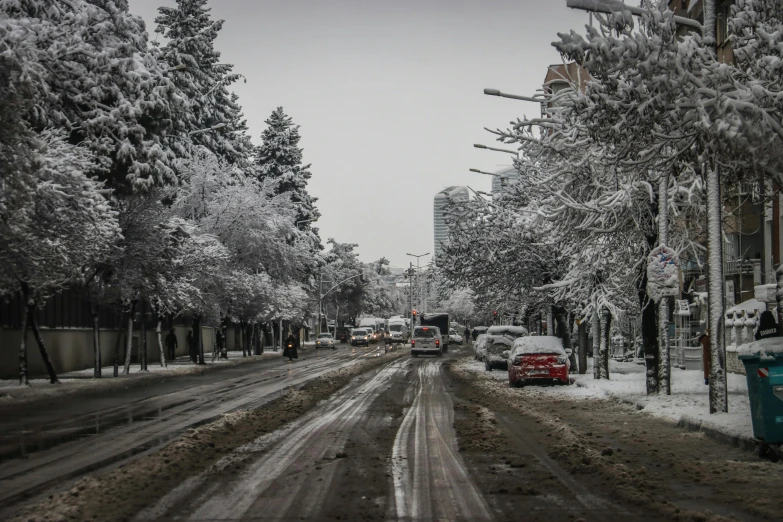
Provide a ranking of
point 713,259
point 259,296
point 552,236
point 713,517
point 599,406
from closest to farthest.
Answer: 1. point 713,517
2. point 713,259
3. point 599,406
4. point 552,236
5. point 259,296

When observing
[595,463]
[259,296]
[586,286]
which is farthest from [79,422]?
[259,296]

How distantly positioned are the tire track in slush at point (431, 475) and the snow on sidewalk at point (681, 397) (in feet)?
13.6

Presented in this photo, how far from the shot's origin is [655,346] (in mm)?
22234

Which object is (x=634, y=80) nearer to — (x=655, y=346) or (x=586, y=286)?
(x=655, y=346)

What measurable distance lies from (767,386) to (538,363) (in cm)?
1739

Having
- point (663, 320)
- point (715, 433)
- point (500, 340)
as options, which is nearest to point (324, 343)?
point (500, 340)

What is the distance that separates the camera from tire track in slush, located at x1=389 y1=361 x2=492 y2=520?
336 inches

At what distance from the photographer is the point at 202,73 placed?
203ft

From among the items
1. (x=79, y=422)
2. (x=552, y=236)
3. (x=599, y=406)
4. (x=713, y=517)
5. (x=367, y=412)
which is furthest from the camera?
(x=552, y=236)

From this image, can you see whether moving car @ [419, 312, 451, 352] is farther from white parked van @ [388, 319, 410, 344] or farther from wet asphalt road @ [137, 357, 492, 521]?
wet asphalt road @ [137, 357, 492, 521]

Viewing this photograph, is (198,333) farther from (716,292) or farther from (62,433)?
(716,292)

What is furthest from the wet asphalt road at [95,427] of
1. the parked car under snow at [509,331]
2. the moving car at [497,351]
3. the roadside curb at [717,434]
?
the parked car under snow at [509,331]

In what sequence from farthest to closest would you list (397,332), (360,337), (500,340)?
(397,332) < (360,337) < (500,340)

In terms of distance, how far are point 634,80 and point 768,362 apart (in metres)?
3.83
